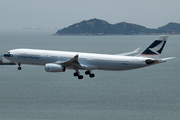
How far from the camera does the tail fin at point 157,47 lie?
7262 cm

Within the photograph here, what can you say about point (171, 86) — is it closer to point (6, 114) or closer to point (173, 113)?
point (173, 113)

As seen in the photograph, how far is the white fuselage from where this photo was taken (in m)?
73.3

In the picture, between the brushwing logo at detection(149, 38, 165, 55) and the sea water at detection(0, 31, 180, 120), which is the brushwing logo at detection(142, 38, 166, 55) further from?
the sea water at detection(0, 31, 180, 120)

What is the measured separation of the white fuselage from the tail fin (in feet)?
7.64

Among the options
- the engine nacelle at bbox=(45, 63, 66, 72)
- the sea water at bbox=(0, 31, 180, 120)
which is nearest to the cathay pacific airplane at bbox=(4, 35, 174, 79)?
the engine nacelle at bbox=(45, 63, 66, 72)

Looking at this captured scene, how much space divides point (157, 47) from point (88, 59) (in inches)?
696

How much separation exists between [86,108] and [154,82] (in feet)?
154

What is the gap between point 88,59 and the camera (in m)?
74.9

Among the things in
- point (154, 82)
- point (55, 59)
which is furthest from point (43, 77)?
point (55, 59)

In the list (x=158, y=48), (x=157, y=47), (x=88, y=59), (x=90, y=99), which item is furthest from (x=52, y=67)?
(x=90, y=99)

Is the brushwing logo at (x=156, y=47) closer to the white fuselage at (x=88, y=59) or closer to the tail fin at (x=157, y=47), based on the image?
the tail fin at (x=157, y=47)

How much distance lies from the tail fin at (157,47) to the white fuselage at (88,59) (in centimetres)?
233

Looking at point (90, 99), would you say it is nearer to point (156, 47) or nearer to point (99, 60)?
point (99, 60)

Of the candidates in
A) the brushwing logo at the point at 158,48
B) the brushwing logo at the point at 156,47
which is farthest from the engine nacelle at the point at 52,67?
the brushwing logo at the point at 158,48
